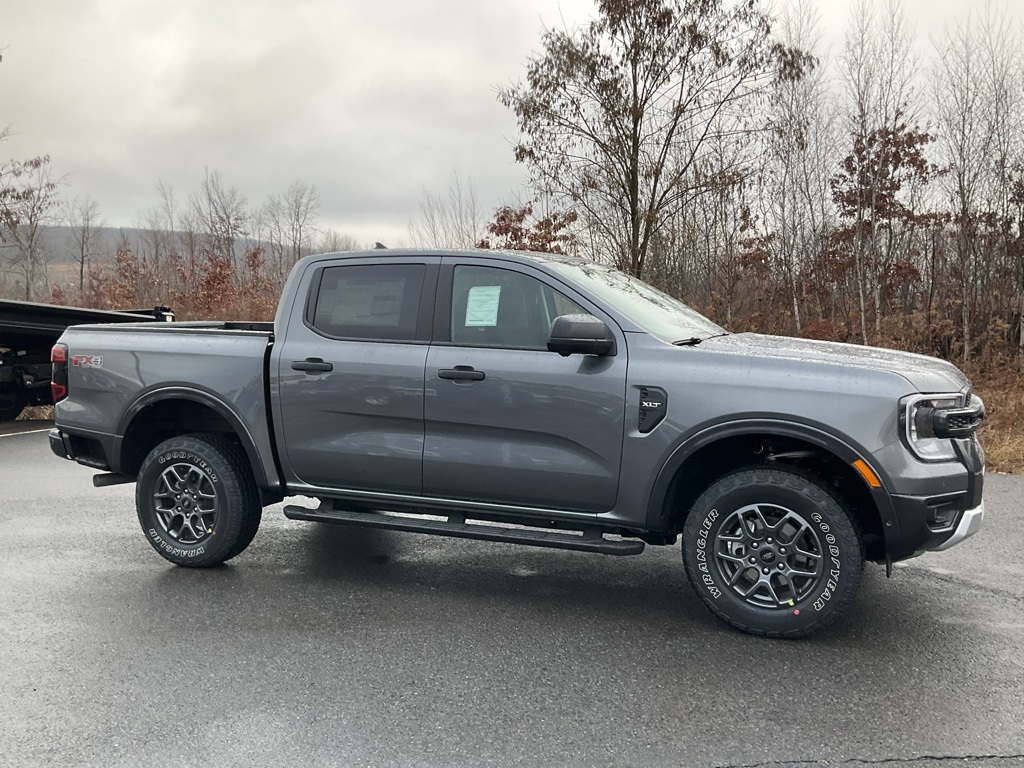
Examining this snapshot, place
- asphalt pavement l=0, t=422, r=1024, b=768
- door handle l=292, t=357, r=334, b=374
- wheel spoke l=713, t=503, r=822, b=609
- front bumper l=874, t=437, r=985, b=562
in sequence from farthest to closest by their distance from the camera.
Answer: door handle l=292, t=357, r=334, b=374 → wheel spoke l=713, t=503, r=822, b=609 → front bumper l=874, t=437, r=985, b=562 → asphalt pavement l=0, t=422, r=1024, b=768

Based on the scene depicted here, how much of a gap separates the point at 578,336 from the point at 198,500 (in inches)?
105

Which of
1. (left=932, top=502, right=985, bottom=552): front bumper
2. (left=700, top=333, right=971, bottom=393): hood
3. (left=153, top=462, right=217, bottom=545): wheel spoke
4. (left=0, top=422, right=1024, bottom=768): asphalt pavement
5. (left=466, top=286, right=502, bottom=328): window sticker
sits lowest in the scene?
(left=0, top=422, right=1024, bottom=768): asphalt pavement

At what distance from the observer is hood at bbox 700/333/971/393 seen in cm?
416

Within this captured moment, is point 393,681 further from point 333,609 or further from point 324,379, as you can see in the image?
point 324,379

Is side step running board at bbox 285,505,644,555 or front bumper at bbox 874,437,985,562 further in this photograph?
side step running board at bbox 285,505,644,555

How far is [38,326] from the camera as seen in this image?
36.1 ft

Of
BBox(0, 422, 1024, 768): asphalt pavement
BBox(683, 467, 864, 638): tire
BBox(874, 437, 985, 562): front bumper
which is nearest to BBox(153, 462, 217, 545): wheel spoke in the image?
BBox(0, 422, 1024, 768): asphalt pavement

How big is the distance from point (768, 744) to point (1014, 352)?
684 inches

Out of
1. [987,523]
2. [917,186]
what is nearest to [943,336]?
[917,186]

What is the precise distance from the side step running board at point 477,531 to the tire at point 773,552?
38 centimetres

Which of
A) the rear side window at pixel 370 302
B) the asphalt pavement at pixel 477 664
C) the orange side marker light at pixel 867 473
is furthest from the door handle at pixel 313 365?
the orange side marker light at pixel 867 473

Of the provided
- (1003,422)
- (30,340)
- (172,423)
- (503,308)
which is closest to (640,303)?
(503,308)

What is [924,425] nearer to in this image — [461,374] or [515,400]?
[515,400]

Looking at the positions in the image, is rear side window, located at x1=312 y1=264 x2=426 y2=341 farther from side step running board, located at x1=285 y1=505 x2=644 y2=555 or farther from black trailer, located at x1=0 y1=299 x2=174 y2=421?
black trailer, located at x1=0 y1=299 x2=174 y2=421
